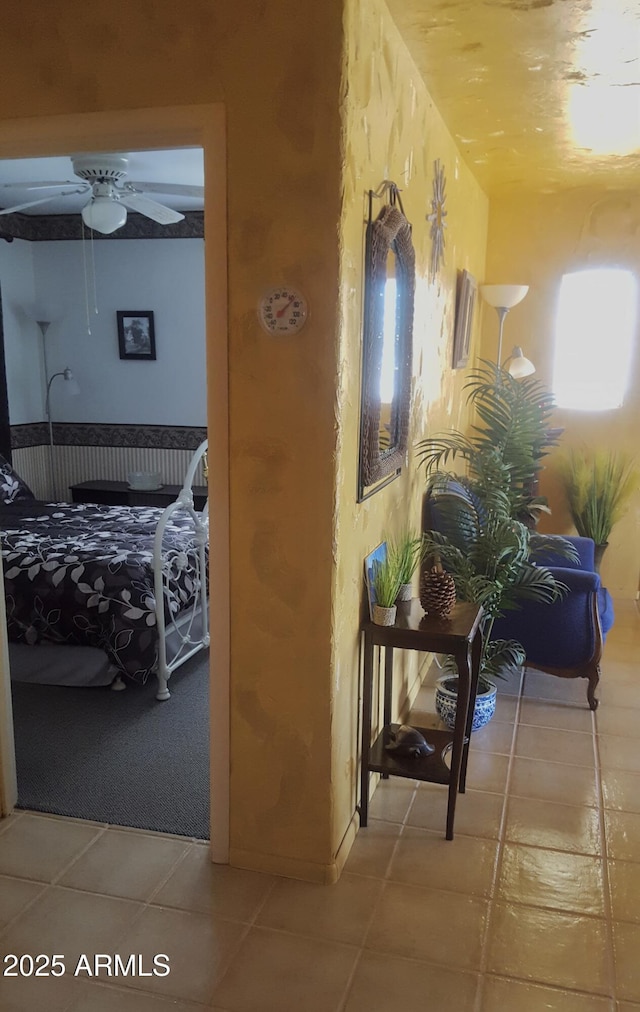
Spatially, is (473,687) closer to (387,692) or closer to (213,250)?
(387,692)

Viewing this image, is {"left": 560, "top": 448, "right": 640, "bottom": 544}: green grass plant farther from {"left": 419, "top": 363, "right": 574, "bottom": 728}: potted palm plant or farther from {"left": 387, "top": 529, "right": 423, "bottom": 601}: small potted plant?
{"left": 387, "top": 529, "right": 423, "bottom": 601}: small potted plant

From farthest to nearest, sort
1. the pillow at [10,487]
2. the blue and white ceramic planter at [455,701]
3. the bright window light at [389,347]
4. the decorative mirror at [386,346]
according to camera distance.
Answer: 1. the pillow at [10,487]
2. the blue and white ceramic planter at [455,701]
3. the bright window light at [389,347]
4. the decorative mirror at [386,346]

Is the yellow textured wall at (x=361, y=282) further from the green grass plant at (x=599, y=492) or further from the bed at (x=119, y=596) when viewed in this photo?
the green grass plant at (x=599, y=492)

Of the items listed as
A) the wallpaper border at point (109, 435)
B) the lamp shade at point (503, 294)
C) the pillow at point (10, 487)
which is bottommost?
the pillow at point (10, 487)

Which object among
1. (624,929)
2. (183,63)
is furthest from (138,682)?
(183,63)

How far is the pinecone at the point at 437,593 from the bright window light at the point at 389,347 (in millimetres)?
608

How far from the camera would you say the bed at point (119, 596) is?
11.2ft

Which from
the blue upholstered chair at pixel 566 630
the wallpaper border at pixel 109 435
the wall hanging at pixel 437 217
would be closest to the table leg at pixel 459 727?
the blue upholstered chair at pixel 566 630

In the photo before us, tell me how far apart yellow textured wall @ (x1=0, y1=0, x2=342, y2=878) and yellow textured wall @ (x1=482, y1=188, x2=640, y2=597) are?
3.25 metres

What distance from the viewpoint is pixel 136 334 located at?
6.05 metres

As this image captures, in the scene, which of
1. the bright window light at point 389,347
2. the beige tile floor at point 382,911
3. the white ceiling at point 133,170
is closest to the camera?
the beige tile floor at point 382,911

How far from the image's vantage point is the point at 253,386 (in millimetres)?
2080

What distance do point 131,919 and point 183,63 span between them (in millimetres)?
2272

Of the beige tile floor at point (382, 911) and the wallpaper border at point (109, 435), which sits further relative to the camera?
the wallpaper border at point (109, 435)
